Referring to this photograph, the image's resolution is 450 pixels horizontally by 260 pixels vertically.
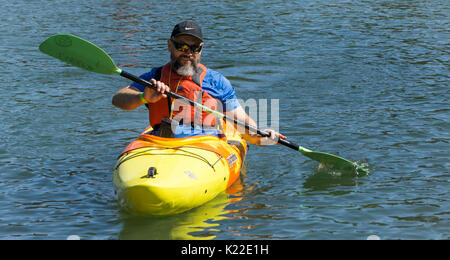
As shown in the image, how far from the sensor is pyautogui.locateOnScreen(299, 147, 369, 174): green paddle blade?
22.7 feet

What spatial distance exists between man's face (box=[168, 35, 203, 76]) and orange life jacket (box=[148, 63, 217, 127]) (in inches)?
3.3

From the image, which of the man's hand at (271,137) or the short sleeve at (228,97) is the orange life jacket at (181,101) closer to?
the short sleeve at (228,97)

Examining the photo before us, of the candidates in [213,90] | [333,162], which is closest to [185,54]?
[213,90]

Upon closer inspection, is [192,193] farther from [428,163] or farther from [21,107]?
[21,107]

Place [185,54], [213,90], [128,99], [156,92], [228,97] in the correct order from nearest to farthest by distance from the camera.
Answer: [156,92]
[128,99]
[185,54]
[213,90]
[228,97]

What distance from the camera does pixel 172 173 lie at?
552cm

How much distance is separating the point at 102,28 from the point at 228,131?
8.76 m

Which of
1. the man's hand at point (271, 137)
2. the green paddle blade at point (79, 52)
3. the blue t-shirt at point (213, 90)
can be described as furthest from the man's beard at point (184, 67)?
the man's hand at point (271, 137)

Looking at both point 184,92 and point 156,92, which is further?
point 184,92

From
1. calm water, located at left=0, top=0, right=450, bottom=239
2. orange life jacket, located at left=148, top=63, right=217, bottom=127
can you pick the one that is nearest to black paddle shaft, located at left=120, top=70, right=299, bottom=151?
orange life jacket, located at left=148, top=63, right=217, bottom=127

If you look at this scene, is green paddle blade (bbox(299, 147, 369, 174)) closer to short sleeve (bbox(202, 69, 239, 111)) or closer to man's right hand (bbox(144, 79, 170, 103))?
short sleeve (bbox(202, 69, 239, 111))

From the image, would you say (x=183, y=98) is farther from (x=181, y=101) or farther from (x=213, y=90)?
(x=213, y=90)

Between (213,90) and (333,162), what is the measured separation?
166 centimetres

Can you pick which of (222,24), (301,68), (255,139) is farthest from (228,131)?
(222,24)
